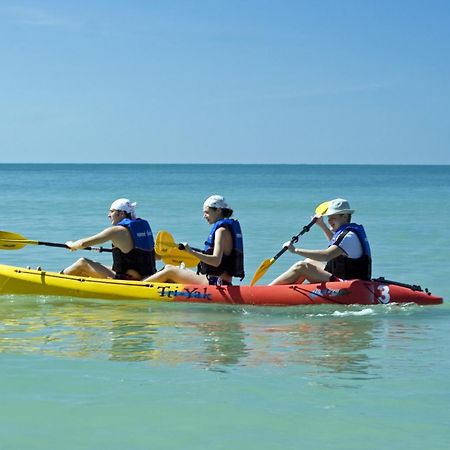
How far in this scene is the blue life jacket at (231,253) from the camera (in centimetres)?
1035

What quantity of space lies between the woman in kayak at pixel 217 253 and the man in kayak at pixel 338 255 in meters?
0.53

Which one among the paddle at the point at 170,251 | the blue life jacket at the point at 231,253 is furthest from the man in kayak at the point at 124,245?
the blue life jacket at the point at 231,253

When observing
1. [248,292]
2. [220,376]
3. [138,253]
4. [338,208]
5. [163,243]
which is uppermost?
[338,208]

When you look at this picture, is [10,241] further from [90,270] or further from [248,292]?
[248,292]

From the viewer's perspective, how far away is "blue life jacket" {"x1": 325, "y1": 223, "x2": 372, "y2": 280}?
10.1m

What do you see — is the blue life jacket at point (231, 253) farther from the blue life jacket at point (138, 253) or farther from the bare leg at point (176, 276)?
the blue life jacket at point (138, 253)

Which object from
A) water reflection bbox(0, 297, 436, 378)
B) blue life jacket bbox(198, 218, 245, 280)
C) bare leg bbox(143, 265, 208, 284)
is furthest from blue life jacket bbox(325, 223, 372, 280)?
bare leg bbox(143, 265, 208, 284)

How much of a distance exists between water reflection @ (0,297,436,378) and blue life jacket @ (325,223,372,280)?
0.43 meters

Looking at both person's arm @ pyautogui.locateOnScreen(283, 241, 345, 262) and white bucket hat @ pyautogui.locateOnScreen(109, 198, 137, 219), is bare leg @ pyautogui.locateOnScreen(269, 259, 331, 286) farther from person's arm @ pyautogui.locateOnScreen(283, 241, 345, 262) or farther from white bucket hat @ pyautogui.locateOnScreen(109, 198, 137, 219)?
white bucket hat @ pyautogui.locateOnScreen(109, 198, 137, 219)

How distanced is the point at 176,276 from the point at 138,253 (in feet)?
1.63

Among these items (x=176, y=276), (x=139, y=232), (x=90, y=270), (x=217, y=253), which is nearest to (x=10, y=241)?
(x=90, y=270)

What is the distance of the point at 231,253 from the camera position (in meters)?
10.5

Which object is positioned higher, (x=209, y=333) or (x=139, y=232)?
(x=139, y=232)

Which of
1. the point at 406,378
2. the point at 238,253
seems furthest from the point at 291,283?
the point at 406,378
